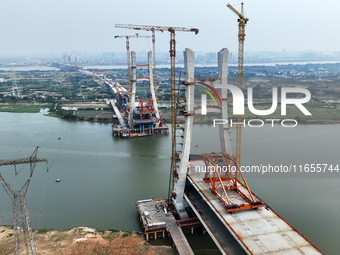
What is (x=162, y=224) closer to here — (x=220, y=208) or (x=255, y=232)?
(x=220, y=208)

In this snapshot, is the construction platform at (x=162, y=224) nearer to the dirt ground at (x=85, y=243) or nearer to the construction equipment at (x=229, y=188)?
the dirt ground at (x=85, y=243)

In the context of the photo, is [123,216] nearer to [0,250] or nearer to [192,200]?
[192,200]

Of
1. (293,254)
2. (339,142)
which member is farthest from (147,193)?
(339,142)

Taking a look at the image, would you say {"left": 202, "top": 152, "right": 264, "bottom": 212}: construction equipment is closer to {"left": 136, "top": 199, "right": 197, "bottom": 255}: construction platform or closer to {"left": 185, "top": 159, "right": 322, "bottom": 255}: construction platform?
{"left": 185, "top": 159, "right": 322, "bottom": 255}: construction platform

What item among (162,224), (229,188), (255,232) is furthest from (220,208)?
(162,224)

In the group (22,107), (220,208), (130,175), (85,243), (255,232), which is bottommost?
(85,243)
